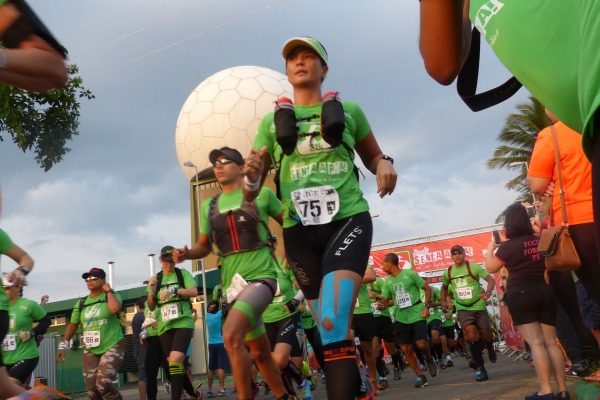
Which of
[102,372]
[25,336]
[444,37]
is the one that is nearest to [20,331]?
[25,336]

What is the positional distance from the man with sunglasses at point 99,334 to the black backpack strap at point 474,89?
334 inches

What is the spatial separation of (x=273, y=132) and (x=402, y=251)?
113ft

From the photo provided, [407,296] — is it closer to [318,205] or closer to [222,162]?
[222,162]

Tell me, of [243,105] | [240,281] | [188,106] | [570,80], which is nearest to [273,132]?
[240,281]

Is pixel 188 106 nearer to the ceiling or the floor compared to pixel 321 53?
nearer to the ceiling

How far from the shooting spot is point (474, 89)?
196 centimetres

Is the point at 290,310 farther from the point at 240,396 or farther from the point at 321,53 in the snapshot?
the point at 321,53

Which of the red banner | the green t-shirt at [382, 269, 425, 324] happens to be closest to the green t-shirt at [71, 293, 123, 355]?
the green t-shirt at [382, 269, 425, 324]

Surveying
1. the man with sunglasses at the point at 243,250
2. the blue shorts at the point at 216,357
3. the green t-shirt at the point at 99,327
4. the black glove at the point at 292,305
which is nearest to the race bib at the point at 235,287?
the man with sunglasses at the point at 243,250

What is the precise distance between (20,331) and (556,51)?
390 inches

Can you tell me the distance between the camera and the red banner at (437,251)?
120ft

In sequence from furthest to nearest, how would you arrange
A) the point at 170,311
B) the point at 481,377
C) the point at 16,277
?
1. the point at 481,377
2. the point at 170,311
3. the point at 16,277

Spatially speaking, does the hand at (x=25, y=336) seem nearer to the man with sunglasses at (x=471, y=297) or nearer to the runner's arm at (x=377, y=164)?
the man with sunglasses at (x=471, y=297)

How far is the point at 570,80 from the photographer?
4.34ft
